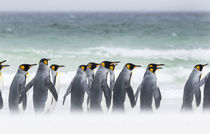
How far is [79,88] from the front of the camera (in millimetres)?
3572

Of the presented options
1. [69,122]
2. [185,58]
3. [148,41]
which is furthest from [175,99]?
[148,41]

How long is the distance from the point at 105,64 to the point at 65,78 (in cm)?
376

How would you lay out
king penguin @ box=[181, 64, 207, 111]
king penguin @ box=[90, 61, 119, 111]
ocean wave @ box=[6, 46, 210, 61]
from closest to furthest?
king penguin @ box=[90, 61, 119, 111] → king penguin @ box=[181, 64, 207, 111] → ocean wave @ box=[6, 46, 210, 61]

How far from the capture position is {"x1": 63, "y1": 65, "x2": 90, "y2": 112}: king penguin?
3.54m

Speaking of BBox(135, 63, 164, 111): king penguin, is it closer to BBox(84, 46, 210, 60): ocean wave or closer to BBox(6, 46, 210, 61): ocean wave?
BBox(6, 46, 210, 61): ocean wave

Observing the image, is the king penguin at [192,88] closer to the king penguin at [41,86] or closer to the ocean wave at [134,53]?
the king penguin at [41,86]

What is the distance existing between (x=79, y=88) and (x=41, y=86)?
1.26ft

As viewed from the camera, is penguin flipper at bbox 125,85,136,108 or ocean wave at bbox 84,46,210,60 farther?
ocean wave at bbox 84,46,210,60

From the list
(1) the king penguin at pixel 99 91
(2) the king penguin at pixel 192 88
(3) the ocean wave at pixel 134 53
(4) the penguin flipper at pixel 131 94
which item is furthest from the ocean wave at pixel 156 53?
(1) the king penguin at pixel 99 91

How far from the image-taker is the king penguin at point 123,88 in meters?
3.55

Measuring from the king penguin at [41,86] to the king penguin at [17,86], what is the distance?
0.09 meters

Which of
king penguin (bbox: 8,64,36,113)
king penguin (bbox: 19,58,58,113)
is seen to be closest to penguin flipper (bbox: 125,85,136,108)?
king penguin (bbox: 19,58,58,113)

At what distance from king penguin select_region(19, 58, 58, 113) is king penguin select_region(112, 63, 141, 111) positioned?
0.63m

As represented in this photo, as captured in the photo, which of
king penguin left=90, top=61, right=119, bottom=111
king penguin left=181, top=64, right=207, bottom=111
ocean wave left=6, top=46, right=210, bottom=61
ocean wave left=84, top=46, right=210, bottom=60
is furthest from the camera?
ocean wave left=84, top=46, right=210, bottom=60
